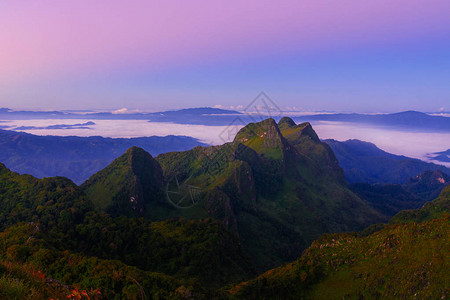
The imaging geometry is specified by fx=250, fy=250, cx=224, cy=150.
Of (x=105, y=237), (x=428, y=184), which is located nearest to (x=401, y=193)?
(x=428, y=184)

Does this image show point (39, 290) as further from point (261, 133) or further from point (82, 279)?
point (261, 133)

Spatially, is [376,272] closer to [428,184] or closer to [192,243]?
[192,243]

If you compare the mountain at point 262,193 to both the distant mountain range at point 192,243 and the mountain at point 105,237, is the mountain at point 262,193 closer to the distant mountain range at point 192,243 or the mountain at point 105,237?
the distant mountain range at point 192,243

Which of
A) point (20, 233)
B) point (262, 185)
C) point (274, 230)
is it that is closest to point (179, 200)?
point (274, 230)

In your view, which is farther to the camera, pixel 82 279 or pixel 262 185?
pixel 262 185

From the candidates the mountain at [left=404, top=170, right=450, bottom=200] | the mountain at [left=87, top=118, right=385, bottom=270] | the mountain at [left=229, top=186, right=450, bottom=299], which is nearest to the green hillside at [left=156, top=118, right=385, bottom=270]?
the mountain at [left=87, top=118, right=385, bottom=270]

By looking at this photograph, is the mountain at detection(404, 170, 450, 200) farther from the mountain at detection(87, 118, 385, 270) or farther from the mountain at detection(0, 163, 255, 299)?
the mountain at detection(0, 163, 255, 299)

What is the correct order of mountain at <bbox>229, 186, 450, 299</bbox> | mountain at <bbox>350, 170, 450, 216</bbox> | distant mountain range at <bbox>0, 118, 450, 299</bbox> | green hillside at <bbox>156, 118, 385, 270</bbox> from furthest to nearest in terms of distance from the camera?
1. mountain at <bbox>350, 170, 450, 216</bbox>
2. green hillside at <bbox>156, 118, 385, 270</bbox>
3. mountain at <bbox>229, 186, 450, 299</bbox>
4. distant mountain range at <bbox>0, 118, 450, 299</bbox>
